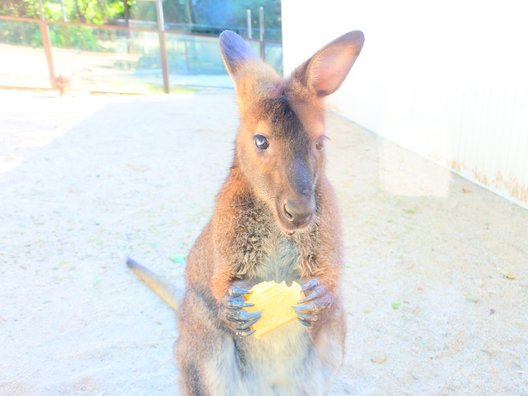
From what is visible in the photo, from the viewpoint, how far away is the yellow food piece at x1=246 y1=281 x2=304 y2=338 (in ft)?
6.06

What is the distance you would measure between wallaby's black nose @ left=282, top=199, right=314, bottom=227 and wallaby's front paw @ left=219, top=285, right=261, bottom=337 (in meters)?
0.39

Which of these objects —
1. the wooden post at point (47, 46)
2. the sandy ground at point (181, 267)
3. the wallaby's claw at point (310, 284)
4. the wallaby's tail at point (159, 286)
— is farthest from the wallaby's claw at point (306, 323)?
the wooden post at point (47, 46)

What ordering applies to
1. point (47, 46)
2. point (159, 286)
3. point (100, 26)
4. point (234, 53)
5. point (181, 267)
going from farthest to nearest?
1. point (100, 26)
2. point (47, 46)
3. point (181, 267)
4. point (159, 286)
5. point (234, 53)

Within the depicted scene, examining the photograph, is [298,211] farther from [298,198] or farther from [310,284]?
[310,284]

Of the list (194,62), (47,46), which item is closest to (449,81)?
(194,62)

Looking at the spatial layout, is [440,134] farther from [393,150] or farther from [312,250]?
[312,250]

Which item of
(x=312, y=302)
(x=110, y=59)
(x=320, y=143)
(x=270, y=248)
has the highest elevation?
(x=320, y=143)

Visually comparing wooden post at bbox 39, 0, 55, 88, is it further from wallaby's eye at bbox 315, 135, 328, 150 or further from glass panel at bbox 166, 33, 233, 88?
wallaby's eye at bbox 315, 135, 328, 150

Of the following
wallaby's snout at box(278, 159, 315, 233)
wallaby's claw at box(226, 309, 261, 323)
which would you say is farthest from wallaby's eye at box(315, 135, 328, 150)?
wallaby's claw at box(226, 309, 261, 323)

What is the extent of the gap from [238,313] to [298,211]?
1.62ft

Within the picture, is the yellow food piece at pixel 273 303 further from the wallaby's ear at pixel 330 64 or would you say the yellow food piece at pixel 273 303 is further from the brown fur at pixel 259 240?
the wallaby's ear at pixel 330 64

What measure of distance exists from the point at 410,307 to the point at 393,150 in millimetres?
3753

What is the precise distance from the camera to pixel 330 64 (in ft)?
6.07

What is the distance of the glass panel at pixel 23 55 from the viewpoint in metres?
12.4
